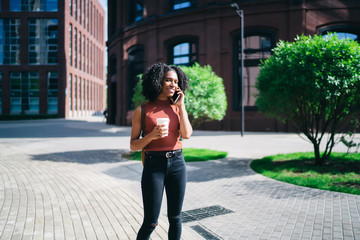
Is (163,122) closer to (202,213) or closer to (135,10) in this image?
(202,213)

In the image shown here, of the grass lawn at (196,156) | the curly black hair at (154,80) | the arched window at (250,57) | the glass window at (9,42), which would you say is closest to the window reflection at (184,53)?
the arched window at (250,57)

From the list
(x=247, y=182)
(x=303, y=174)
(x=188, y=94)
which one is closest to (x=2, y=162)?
(x=188, y=94)

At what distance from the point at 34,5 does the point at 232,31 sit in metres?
42.1

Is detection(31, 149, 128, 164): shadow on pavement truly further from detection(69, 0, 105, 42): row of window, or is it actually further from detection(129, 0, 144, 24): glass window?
detection(69, 0, 105, 42): row of window

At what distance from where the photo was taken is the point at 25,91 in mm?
46562

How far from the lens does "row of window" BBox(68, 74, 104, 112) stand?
51.1 metres

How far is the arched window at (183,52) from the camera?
21.8m

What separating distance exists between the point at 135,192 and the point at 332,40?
6.46 metres

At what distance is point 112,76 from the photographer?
30.1 meters

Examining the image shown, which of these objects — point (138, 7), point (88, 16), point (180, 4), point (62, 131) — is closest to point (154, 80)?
point (62, 131)

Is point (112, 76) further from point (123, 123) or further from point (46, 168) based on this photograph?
point (46, 168)

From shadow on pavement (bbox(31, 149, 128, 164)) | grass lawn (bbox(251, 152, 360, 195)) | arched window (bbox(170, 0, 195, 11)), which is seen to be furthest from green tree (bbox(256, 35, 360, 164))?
arched window (bbox(170, 0, 195, 11))

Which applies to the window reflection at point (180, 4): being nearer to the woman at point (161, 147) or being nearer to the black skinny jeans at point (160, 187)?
the woman at point (161, 147)

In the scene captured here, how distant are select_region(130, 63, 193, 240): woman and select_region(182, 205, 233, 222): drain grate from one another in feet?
5.53
